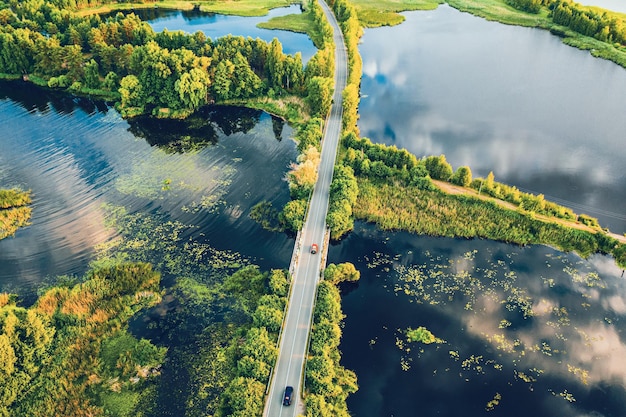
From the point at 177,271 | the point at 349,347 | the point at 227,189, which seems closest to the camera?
the point at 349,347

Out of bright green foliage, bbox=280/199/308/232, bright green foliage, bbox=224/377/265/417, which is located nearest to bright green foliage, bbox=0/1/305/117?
bright green foliage, bbox=280/199/308/232

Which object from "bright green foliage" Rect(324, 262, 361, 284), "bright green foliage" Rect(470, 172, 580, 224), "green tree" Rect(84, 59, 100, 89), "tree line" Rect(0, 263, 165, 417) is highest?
"green tree" Rect(84, 59, 100, 89)

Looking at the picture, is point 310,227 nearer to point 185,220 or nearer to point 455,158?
point 185,220

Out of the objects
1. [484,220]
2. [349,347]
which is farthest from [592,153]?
[349,347]

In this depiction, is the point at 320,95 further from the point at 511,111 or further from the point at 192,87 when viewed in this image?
the point at 511,111

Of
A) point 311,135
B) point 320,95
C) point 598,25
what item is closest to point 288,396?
point 311,135

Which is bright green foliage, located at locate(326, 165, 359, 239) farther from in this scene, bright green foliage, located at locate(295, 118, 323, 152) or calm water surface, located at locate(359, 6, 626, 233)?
calm water surface, located at locate(359, 6, 626, 233)
